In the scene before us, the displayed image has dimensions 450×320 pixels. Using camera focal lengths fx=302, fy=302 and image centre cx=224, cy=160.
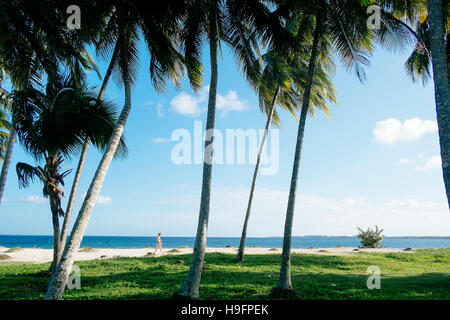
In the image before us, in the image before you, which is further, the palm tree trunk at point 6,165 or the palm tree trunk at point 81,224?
the palm tree trunk at point 6,165

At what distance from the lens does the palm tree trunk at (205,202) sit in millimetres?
6789

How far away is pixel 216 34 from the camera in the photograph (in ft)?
27.2

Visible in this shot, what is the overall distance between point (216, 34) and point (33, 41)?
16.3 ft

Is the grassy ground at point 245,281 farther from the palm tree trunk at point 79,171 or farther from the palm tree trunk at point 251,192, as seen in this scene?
the palm tree trunk at point 79,171

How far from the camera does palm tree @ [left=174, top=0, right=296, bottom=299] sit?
7371 mm

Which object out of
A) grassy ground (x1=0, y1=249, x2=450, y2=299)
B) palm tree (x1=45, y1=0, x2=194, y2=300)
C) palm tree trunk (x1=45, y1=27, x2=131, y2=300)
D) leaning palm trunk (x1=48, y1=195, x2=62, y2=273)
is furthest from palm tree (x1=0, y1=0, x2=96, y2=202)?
grassy ground (x1=0, y1=249, x2=450, y2=299)

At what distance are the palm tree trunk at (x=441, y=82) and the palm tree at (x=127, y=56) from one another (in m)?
6.08

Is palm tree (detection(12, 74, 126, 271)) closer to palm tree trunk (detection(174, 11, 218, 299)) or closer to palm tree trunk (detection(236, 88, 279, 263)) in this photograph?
palm tree trunk (detection(174, 11, 218, 299))

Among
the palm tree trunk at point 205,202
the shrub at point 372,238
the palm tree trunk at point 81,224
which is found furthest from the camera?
the shrub at point 372,238

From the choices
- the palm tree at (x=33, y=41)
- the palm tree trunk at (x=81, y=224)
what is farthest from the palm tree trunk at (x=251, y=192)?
the palm tree at (x=33, y=41)

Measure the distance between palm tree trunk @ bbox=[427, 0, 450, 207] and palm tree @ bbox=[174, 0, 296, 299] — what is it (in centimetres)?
362
